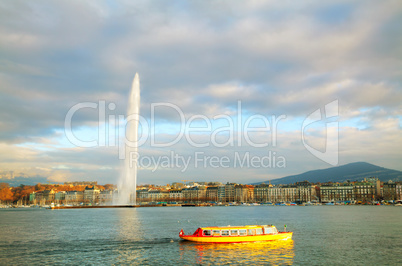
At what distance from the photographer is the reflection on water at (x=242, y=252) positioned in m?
32.7

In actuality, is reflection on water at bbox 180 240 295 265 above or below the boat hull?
below

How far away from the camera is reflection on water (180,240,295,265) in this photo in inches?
1286

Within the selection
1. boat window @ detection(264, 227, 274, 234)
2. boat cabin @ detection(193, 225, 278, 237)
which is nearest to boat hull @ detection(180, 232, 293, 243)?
boat cabin @ detection(193, 225, 278, 237)

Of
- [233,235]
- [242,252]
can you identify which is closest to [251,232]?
[233,235]

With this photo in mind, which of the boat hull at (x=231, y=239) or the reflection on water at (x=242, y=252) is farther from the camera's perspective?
the boat hull at (x=231, y=239)

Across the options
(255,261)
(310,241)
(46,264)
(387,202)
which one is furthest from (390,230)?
(387,202)

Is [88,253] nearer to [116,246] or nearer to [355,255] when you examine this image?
[116,246]

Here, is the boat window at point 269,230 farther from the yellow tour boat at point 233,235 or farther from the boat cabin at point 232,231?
the boat cabin at point 232,231

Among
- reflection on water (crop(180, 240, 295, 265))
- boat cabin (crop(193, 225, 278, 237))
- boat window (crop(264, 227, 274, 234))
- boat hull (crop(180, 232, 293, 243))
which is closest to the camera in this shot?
reflection on water (crop(180, 240, 295, 265))

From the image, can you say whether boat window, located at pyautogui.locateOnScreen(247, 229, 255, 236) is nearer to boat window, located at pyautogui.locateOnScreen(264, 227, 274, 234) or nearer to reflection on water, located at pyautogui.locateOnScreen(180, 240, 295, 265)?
reflection on water, located at pyautogui.locateOnScreen(180, 240, 295, 265)

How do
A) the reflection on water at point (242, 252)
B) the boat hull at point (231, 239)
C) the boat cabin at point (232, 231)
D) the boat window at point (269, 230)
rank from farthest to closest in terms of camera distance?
the boat window at point (269, 230) → the boat cabin at point (232, 231) → the boat hull at point (231, 239) → the reflection on water at point (242, 252)

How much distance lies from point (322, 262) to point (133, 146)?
94002mm

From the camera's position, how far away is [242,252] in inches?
1425

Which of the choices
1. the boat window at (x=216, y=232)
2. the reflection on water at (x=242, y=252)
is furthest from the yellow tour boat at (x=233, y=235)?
the reflection on water at (x=242, y=252)
